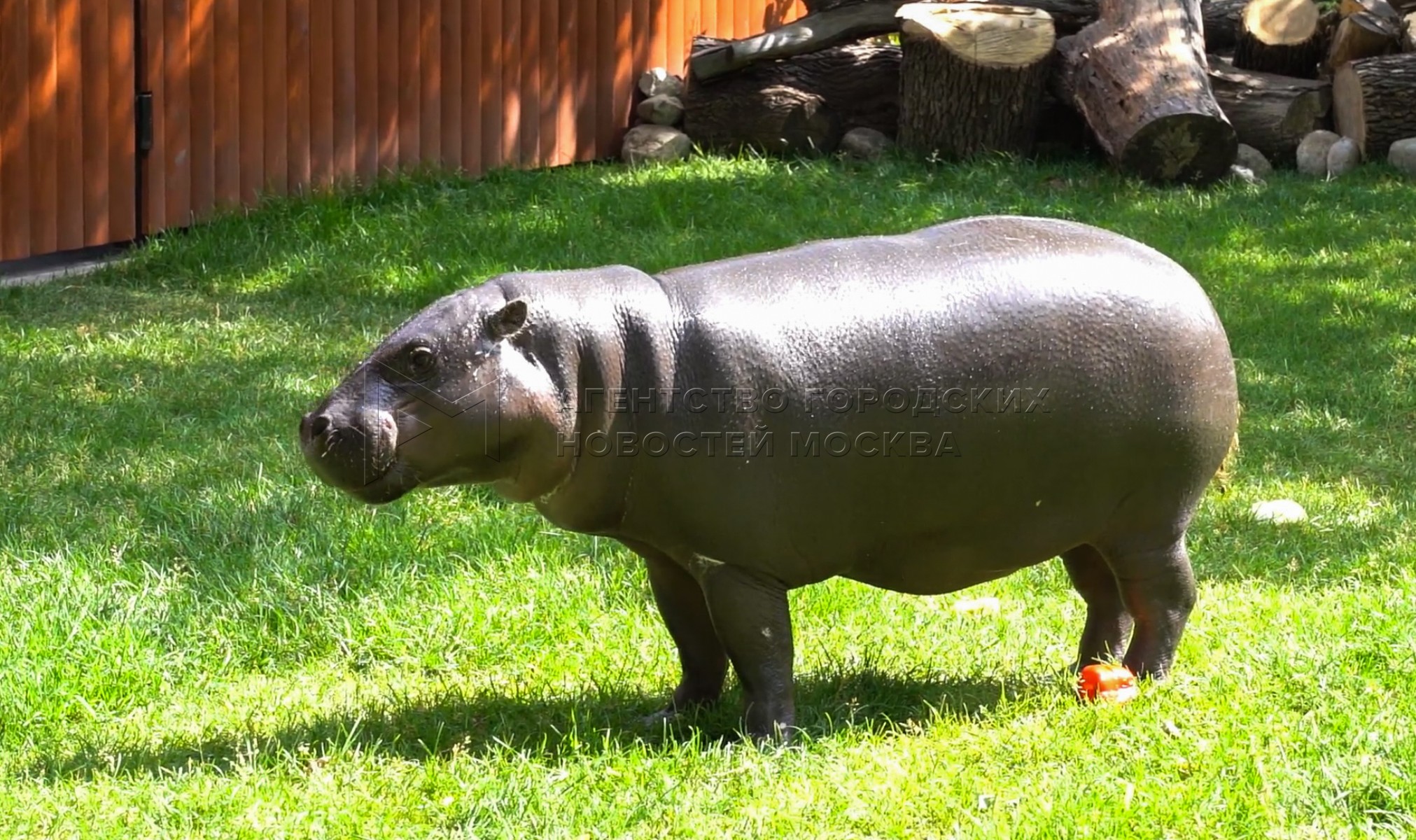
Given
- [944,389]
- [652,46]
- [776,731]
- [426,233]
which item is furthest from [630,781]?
[652,46]

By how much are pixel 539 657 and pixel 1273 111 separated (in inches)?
334

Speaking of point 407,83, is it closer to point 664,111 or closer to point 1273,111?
point 664,111

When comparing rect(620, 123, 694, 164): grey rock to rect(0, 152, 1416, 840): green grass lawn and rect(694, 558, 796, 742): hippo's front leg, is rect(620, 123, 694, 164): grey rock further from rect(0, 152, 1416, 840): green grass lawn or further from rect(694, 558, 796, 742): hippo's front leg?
rect(694, 558, 796, 742): hippo's front leg

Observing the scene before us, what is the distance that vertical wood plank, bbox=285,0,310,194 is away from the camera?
428 inches

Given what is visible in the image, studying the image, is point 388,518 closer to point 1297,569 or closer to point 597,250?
point 1297,569

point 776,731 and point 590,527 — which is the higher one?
point 590,527

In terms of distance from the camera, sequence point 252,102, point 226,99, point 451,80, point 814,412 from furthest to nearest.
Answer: point 451,80 → point 252,102 → point 226,99 → point 814,412

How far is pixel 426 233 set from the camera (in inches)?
396

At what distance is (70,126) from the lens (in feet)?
32.1

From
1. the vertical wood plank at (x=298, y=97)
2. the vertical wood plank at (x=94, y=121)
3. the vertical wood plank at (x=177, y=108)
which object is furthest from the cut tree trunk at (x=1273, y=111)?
the vertical wood plank at (x=94, y=121)

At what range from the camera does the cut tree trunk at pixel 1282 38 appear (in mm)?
12477

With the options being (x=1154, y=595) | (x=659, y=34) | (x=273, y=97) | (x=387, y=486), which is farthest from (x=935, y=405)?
(x=659, y=34)

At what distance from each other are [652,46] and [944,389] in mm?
9683

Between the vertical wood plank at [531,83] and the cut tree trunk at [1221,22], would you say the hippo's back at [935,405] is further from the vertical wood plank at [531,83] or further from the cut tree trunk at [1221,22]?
the cut tree trunk at [1221,22]
